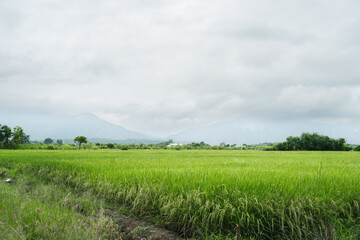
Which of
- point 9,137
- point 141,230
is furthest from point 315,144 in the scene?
point 9,137

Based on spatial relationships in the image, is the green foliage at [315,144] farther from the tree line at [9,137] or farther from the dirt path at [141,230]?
the tree line at [9,137]

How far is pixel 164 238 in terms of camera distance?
3.46 meters

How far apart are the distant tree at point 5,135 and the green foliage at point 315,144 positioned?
195 ft

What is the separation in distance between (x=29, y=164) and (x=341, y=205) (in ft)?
44.1

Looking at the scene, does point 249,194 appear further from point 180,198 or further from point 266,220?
point 180,198

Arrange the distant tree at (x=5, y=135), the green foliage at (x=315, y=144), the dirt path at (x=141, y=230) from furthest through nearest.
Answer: the distant tree at (x=5, y=135) < the green foliage at (x=315, y=144) < the dirt path at (x=141, y=230)

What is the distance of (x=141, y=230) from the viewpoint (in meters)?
3.70

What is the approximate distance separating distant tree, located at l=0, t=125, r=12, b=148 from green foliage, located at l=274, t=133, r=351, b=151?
5938cm

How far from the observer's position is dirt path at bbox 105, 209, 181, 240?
3509mm

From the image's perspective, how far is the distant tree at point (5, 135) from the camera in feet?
157

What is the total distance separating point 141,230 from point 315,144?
52705 mm

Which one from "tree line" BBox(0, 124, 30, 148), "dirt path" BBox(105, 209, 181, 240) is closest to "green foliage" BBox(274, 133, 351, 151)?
"dirt path" BBox(105, 209, 181, 240)

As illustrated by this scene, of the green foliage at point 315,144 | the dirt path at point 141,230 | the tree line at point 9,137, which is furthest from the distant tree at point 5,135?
the green foliage at point 315,144

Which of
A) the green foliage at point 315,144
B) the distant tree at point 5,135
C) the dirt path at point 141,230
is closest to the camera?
the dirt path at point 141,230
